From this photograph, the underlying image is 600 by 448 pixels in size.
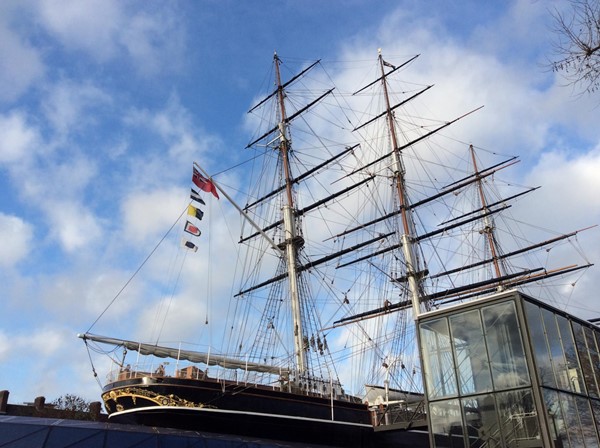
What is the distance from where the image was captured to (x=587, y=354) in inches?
748

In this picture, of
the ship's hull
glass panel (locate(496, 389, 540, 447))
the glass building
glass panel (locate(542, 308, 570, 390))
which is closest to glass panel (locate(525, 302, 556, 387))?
the glass building

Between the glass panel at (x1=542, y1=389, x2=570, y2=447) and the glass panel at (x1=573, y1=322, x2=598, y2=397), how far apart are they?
2679 millimetres

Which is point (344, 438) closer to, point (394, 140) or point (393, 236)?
point (393, 236)

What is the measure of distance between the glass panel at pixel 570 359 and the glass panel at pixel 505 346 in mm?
2022

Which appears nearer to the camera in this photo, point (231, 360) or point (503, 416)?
point (503, 416)

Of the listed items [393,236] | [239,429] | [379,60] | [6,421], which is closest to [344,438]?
[239,429]

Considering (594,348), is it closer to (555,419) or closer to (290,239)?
(555,419)

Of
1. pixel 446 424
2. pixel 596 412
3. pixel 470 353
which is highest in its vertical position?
pixel 470 353

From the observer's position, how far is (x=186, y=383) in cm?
2091

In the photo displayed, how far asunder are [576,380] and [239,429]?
1233 cm

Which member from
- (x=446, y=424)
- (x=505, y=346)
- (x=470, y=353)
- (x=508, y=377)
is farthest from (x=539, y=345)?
(x=446, y=424)

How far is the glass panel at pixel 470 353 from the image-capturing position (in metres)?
16.7

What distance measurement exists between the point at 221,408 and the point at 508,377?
10.9 m

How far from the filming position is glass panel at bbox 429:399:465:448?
1672 cm
